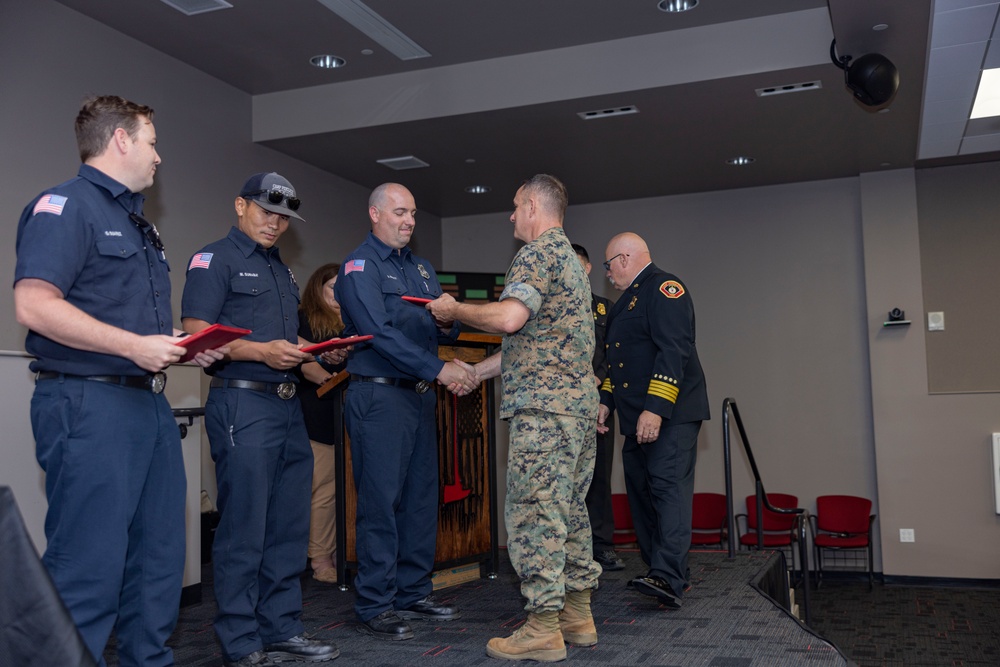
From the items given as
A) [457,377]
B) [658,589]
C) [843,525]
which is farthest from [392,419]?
[843,525]

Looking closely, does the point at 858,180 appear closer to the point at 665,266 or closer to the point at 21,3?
the point at 665,266

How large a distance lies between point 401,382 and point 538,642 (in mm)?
1094

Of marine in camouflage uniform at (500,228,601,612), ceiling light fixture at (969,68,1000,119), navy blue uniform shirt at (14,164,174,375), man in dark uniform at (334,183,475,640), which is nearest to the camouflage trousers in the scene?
marine in camouflage uniform at (500,228,601,612)

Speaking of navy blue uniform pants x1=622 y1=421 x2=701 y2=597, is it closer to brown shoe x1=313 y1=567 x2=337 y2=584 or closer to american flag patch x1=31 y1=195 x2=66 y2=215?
brown shoe x1=313 y1=567 x2=337 y2=584

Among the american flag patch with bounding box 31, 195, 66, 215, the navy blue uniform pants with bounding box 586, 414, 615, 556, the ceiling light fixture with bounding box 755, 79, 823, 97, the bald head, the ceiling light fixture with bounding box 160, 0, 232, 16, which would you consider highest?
the ceiling light fixture with bounding box 160, 0, 232, 16

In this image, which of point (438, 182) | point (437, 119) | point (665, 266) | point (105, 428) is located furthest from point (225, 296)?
point (665, 266)

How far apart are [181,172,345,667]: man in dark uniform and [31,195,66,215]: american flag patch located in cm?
73

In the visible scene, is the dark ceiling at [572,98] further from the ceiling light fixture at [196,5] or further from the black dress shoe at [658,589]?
the black dress shoe at [658,589]

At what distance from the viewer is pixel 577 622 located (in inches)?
125

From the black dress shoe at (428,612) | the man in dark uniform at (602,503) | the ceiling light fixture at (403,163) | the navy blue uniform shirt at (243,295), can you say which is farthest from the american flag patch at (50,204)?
the ceiling light fixture at (403,163)

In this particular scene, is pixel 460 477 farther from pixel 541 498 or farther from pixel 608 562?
pixel 541 498

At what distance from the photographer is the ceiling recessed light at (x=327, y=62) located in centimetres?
563

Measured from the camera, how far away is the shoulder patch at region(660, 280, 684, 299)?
3.81 metres

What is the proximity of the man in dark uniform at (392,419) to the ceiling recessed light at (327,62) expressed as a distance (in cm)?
253
